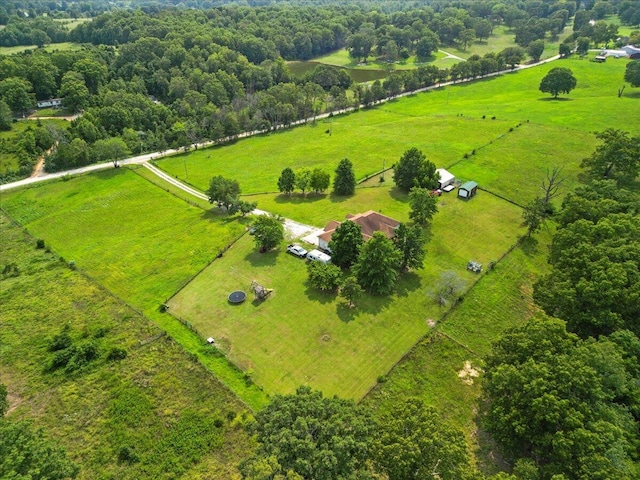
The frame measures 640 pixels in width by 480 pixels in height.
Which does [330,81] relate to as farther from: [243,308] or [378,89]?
[243,308]

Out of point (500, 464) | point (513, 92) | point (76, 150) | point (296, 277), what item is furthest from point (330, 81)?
point (500, 464)

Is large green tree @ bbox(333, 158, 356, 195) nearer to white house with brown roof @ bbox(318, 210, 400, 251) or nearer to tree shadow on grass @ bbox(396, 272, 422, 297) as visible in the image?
white house with brown roof @ bbox(318, 210, 400, 251)

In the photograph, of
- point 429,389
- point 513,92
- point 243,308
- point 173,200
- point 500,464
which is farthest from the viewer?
point 513,92

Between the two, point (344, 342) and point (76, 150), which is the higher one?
point (76, 150)

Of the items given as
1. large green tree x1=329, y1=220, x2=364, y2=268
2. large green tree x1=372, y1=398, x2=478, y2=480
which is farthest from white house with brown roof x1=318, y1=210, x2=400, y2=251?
large green tree x1=372, y1=398, x2=478, y2=480

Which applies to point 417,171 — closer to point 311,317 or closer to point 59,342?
point 311,317

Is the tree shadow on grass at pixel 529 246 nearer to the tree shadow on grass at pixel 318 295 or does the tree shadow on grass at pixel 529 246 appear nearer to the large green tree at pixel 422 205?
the large green tree at pixel 422 205
